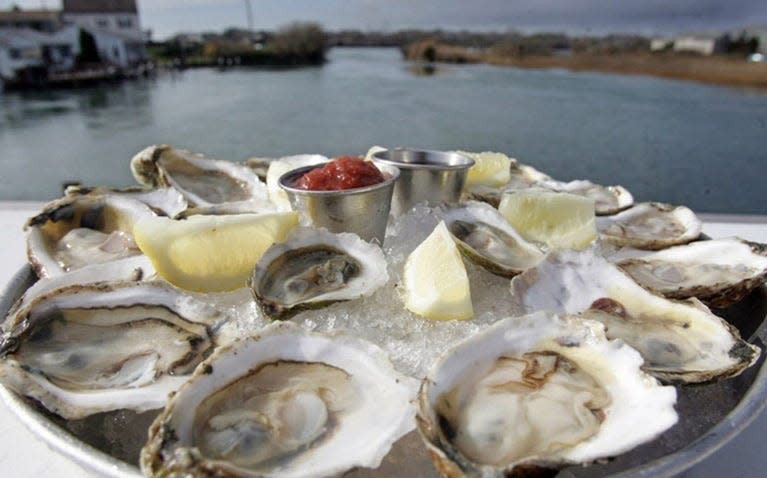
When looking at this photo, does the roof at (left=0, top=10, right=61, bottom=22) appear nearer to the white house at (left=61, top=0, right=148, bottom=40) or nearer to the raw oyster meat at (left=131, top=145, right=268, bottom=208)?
the white house at (left=61, top=0, right=148, bottom=40)

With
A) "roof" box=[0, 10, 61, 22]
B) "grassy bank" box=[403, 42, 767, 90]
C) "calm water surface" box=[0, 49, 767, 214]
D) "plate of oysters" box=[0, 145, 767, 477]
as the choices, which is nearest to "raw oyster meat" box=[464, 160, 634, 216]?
"plate of oysters" box=[0, 145, 767, 477]

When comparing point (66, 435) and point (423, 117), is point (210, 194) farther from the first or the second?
point (423, 117)

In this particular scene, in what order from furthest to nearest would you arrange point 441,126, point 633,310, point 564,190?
point 441,126, point 564,190, point 633,310

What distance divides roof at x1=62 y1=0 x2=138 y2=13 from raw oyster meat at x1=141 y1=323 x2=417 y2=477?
35.6 metres

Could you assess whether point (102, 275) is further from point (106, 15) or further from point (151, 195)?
point (106, 15)

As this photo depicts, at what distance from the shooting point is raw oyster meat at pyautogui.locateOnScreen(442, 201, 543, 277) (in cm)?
116

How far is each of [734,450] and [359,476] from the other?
2.16 ft

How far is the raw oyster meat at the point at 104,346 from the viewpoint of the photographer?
0.77m

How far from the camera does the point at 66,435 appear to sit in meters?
0.71

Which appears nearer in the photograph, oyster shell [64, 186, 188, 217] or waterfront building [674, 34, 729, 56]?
oyster shell [64, 186, 188, 217]

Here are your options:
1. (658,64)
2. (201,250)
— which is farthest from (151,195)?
(658,64)

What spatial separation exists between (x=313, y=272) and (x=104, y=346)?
42 cm

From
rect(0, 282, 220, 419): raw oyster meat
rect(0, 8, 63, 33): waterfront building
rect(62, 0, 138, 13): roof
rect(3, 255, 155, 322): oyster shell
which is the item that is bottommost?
rect(0, 282, 220, 419): raw oyster meat

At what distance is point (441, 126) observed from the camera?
1483 cm
